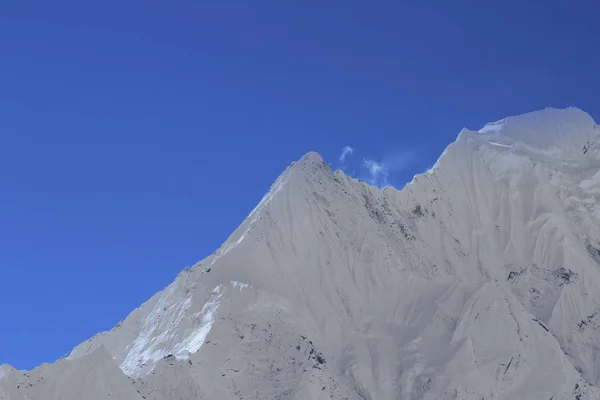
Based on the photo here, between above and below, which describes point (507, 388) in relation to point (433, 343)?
below

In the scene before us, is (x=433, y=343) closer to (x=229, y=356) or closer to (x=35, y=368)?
(x=229, y=356)

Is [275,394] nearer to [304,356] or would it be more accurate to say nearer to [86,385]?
[304,356]

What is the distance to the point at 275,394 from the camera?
7180 inches

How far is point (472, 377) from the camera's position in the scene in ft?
612

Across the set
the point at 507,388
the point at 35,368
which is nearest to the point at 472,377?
the point at 507,388

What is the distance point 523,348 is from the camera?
195375mm

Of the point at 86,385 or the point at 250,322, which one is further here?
the point at 250,322

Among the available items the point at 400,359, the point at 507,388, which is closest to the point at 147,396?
the point at 400,359

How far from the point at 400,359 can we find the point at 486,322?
16690 mm

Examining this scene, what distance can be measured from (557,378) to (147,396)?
68914 mm

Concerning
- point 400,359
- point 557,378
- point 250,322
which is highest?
point 250,322

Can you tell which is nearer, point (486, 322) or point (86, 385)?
point (86, 385)

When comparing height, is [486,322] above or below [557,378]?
above

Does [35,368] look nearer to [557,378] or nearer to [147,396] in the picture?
[147,396]
